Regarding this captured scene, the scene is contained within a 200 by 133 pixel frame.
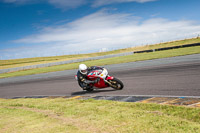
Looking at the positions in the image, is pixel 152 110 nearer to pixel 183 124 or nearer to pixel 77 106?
pixel 183 124

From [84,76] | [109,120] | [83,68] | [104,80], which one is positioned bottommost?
[109,120]

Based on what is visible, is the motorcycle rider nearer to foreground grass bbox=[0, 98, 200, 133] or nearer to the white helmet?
the white helmet

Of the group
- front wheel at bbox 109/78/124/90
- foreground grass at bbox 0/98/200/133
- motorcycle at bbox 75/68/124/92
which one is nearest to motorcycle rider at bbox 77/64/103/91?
motorcycle at bbox 75/68/124/92

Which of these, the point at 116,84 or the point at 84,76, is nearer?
the point at 116,84

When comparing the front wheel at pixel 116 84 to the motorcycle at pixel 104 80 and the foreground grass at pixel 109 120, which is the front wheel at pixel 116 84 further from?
the foreground grass at pixel 109 120

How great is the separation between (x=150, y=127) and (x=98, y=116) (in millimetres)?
1713

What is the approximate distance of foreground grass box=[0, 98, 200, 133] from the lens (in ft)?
14.9

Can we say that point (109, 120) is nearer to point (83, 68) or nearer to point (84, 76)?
point (83, 68)

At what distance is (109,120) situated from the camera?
17.3ft

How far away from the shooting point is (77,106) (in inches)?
290

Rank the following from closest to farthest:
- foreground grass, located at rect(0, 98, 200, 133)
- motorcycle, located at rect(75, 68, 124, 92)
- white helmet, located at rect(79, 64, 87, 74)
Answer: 1. foreground grass, located at rect(0, 98, 200, 133)
2. motorcycle, located at rect(75, 68, 124, 92)
3. white helmet, located at rect(79, 64, 87, 74)

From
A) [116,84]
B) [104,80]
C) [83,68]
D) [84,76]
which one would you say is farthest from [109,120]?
[84,76]

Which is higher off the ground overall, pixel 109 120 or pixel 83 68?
pixel 83 68

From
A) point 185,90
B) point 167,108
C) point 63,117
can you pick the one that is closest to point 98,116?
point 63,117
